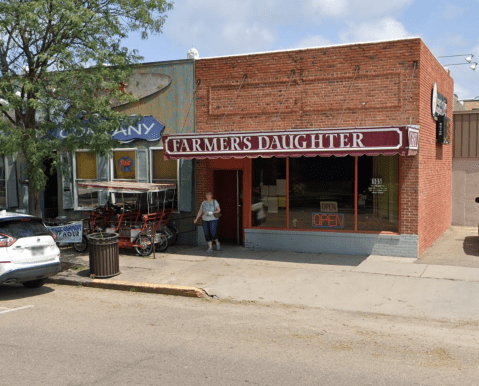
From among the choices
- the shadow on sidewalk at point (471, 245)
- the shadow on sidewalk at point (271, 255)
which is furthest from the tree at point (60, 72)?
the shadow on sidewalk at point (471, 245)

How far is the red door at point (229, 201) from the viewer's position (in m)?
15.7

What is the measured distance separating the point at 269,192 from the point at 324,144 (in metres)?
2.99

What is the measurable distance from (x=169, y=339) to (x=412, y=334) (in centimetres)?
358

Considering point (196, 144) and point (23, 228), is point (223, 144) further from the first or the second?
point (23, 228)

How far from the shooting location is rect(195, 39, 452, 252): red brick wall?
12930 mm

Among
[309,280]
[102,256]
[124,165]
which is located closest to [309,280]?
[309,280]

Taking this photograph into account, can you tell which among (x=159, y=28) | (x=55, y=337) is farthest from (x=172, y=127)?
(x=55, y=337)

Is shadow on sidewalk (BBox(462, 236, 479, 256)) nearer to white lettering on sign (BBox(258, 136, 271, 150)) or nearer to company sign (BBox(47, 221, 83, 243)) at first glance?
white lettering on sign (BBox(258, 136, 271, 150))

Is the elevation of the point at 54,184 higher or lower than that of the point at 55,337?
higher

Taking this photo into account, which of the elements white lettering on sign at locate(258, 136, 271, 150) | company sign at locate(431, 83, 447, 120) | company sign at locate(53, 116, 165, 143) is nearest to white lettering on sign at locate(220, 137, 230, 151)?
white lettering on sign at locate(258, 136, 271, 150)

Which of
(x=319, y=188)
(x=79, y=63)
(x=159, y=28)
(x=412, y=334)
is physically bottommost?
(x=412, y=334)

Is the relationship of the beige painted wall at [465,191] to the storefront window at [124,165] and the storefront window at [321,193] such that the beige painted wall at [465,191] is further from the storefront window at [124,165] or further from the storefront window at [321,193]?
the storefront window at [124,165]

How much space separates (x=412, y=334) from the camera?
7.75m

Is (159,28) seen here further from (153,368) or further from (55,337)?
(153,368)
